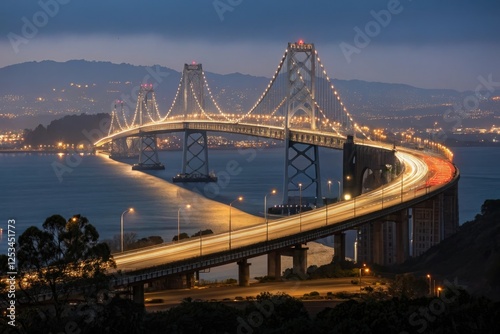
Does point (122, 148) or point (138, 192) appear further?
point (122, 148)

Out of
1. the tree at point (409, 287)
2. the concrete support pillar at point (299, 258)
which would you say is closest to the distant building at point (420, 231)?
the concrete support pillar at point (299, 258)

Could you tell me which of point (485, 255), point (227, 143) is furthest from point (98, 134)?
point (485, 255)

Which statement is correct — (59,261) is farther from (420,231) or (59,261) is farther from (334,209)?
(420,231)

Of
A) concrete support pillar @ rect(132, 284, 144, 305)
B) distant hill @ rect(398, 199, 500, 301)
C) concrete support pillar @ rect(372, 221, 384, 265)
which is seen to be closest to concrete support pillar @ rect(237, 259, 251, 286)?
concrete support pillar @ rect(132, 284, 144, 305)

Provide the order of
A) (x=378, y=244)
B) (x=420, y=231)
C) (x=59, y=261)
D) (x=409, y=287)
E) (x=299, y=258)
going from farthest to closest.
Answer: (x=420, y=231), (x=378, y=244), (x=299, y=258), (x=409, y=287), (x=59, y=261)

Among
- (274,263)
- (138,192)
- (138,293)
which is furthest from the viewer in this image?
(138,192)

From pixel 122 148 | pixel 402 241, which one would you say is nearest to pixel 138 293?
pixel 402 241

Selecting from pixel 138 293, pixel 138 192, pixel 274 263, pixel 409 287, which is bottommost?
pixel 138 192
